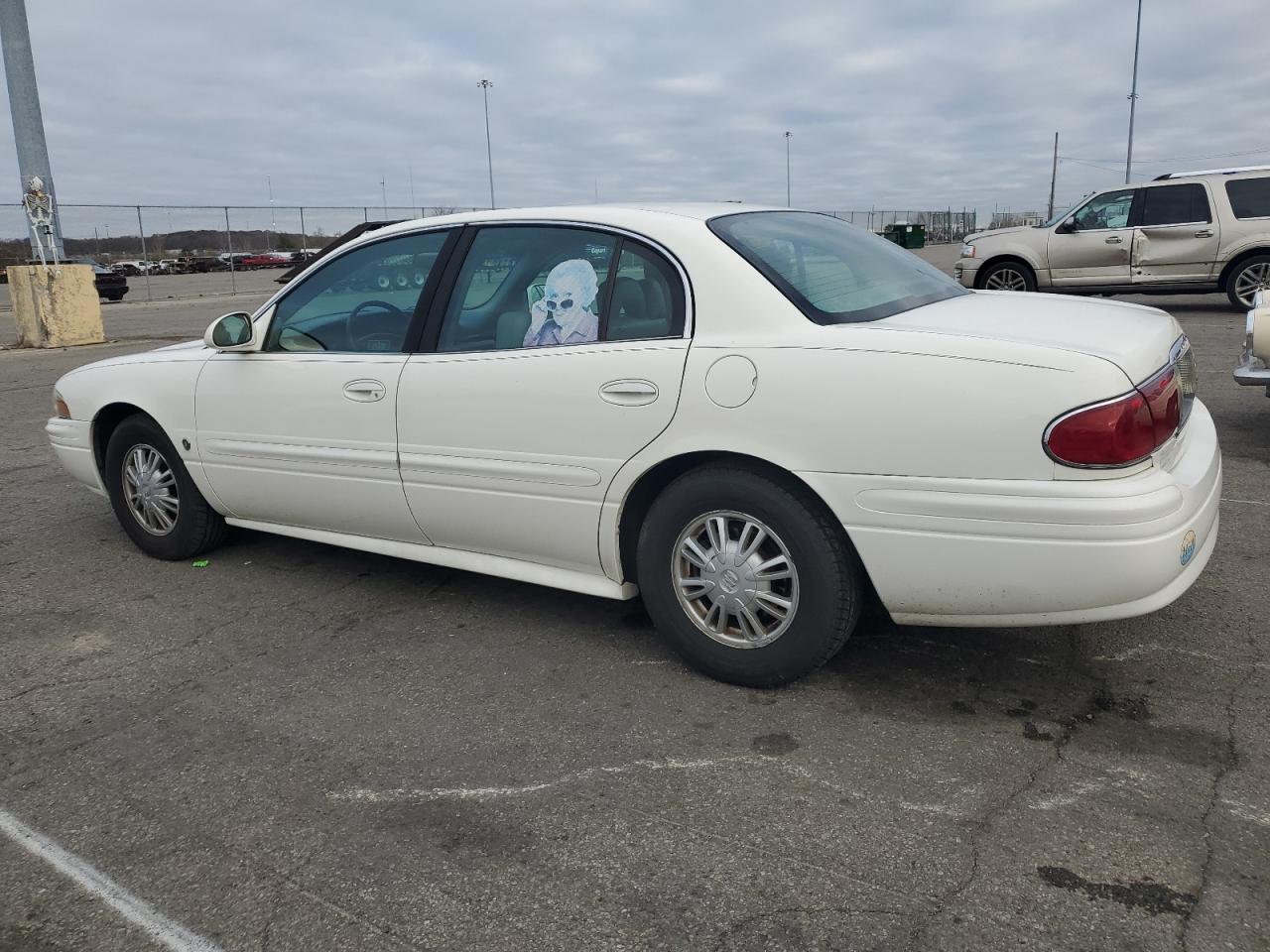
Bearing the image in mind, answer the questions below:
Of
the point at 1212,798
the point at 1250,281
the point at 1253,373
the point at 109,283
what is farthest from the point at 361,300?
the point at 109,283

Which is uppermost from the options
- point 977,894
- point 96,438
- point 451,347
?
point 451,347

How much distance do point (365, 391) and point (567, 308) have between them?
92 centimetres

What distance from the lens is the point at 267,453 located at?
4.36 m

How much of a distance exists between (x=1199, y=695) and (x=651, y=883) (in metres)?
1.91

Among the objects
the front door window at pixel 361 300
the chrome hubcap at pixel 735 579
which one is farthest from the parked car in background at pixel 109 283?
the chrome hubcap at pixel 735 579

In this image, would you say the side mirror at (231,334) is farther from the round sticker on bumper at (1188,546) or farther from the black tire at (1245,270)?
the black tire at (1245,270)

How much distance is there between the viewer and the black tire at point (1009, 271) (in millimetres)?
14680

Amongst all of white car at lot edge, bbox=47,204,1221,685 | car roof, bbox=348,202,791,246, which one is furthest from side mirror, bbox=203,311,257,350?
car roof, bbox=348,202,791,246

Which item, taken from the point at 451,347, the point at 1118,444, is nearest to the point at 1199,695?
the point at 1118,444

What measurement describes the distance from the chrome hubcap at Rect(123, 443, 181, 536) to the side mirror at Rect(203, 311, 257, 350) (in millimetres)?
802

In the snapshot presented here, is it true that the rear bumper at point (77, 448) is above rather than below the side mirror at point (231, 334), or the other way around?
below

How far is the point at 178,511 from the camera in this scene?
4.87 metres

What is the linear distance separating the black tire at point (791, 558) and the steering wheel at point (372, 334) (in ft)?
4.32

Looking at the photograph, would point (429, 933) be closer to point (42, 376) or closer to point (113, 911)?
point (113, 911)
